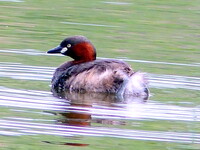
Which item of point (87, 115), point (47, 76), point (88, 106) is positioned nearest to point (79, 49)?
point (47, 76)

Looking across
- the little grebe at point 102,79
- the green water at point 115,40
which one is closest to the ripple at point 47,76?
the green water at point 115,40

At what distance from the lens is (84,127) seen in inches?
334

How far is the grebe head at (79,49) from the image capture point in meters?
11.3

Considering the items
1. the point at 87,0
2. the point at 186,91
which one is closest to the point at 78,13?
the point at 87,0

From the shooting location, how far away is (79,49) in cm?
1138

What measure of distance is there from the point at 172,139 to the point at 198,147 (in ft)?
1.14

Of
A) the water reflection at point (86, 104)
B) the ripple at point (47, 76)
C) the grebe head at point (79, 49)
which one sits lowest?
the water reflection at point (86, 104)

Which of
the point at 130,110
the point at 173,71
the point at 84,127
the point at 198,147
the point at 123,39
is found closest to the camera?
the point at 198,147

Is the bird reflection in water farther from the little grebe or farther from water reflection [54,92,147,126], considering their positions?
the little grebe

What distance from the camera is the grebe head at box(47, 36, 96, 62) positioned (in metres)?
11.3

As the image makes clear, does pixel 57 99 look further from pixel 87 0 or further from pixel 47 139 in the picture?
pixel 87 0

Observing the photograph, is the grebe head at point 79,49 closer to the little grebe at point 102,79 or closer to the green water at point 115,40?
the little grebe at point 102,79

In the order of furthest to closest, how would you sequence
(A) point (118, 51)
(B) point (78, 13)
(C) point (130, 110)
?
(B) point (78, 13), (A) point (118, 51), (C) point (130, 110)

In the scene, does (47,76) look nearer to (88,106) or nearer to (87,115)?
(88,106)
